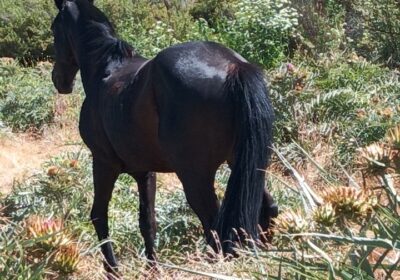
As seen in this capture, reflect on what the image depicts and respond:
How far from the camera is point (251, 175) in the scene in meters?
4.11

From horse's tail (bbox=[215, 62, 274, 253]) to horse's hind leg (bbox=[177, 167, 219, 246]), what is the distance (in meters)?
0.19

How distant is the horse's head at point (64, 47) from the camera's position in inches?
221

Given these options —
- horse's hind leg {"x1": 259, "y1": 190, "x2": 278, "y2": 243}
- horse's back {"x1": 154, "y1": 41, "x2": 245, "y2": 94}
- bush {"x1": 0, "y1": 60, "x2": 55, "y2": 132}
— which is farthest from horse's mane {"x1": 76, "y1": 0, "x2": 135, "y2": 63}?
bush {"x1": 0, "y1": 60, "x2": 55, "y2": 132}

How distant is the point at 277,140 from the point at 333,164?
737mm

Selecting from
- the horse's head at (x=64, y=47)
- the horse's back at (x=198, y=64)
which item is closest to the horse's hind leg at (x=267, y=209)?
the horse's back at (x=198, y=64)

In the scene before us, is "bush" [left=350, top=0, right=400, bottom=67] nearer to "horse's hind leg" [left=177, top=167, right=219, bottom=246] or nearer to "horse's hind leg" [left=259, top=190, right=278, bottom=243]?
"horse's hind leg" [left=259, top=190, right=278, bottom=243]

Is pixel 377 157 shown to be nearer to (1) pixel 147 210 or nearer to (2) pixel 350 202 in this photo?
(2) pixel 350 202

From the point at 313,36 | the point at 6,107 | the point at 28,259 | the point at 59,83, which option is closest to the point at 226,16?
the point at 313,36

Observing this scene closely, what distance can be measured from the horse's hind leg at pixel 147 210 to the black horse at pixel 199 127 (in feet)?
0.83

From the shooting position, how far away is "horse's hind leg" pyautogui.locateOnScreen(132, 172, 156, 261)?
5.21m

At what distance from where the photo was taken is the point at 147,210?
5.25 metres

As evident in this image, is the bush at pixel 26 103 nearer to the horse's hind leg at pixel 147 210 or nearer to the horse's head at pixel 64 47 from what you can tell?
the horse's head at pixel 64 47

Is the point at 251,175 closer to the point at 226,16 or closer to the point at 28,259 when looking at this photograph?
the point at 28,259

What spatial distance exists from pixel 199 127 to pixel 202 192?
36 centimetres
